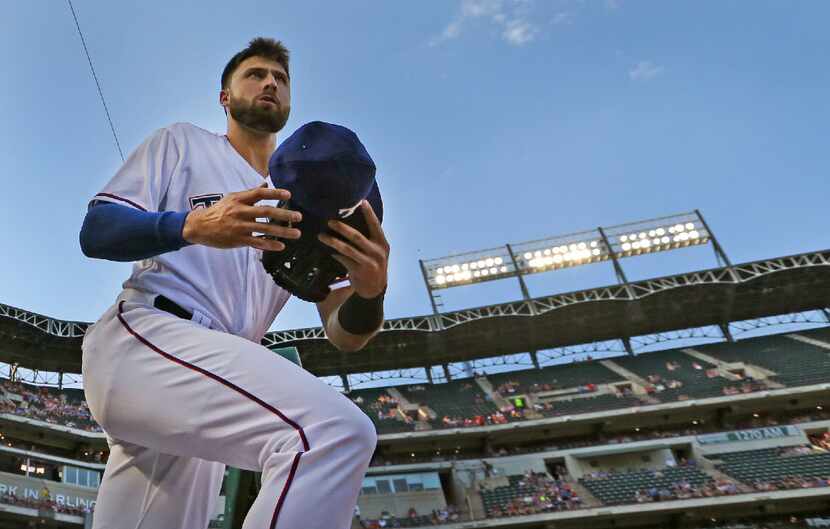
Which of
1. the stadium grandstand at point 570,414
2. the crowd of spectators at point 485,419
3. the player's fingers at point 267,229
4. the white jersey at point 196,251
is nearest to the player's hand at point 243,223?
the player's fingers at point 267,229

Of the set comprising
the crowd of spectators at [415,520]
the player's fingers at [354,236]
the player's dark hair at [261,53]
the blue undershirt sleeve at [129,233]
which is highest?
the crowd of spectators at [415,520]

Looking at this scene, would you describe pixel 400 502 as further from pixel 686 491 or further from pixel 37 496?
pixel 37 496

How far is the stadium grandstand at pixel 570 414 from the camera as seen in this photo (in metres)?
24.7

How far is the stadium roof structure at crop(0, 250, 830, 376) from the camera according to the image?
3055 cm

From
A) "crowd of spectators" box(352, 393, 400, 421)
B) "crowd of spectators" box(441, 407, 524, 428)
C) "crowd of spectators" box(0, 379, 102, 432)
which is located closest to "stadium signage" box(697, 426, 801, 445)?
"crowd of spectators" box(441, 407, 524, 428)

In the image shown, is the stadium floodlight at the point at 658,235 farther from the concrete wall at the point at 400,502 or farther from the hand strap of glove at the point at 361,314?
the hand strap of glove at the point at 361,314

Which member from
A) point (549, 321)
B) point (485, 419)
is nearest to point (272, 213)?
point (485, 419)

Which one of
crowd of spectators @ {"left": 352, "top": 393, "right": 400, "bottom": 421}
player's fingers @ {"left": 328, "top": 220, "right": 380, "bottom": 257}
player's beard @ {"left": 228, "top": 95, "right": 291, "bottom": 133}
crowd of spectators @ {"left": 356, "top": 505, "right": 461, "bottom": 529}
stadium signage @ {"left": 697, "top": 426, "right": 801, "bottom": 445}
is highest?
crowd of spectators @ {"left": 352, "top": 393, "right": 400, "bottom": 421}

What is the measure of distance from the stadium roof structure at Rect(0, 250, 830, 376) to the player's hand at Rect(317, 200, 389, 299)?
2996cm

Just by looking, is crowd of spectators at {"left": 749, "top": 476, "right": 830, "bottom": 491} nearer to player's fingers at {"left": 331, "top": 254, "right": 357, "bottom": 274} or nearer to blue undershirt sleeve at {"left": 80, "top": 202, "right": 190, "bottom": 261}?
player's fingers at {"left": 331, "top": 254, "right": 357, "bottom": 274}

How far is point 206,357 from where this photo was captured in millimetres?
1562

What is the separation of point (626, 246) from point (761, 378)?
10.1 m

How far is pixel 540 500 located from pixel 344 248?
1035 inches

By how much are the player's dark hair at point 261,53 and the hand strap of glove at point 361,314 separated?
106cm
